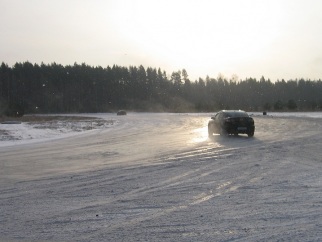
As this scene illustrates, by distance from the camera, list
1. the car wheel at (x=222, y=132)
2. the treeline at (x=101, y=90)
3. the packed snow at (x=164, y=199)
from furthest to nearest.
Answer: the treeline at (x=101, y=90)
the car wheel at (x=222, y=132)
the packed snow at (x=164, y=199)

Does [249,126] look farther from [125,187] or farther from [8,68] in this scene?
[8,68]

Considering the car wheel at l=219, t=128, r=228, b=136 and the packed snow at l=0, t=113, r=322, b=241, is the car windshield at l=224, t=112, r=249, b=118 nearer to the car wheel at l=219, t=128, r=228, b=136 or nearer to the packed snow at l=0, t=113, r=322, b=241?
the car wheel at l=219, t=128, r=228, b=136

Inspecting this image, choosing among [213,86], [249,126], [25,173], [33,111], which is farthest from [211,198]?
[213,86]

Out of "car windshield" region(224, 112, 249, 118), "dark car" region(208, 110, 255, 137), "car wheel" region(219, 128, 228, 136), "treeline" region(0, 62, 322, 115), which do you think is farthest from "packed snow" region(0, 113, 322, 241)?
"treeline" region(0, 62, 322, 115)

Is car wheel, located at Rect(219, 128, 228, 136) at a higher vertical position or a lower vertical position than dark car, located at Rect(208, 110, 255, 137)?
lower

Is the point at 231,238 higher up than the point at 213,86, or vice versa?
the point at 213,86

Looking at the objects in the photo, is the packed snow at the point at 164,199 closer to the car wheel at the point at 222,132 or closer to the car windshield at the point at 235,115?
the car wheel at the point at 222,132

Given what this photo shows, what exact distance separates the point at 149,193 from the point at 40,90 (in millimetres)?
145277

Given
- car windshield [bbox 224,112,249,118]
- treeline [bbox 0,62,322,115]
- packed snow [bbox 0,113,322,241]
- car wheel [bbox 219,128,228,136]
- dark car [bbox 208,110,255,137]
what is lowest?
packed snow [bbox 0,113,322,241]

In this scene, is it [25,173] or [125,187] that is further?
[25,173]

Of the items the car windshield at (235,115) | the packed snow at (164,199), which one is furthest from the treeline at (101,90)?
the packed snow at (164,199)

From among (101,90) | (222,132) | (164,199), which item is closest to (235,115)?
(222,132)

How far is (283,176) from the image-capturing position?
9.96 m

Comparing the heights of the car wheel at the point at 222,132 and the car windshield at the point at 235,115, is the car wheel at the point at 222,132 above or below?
below
